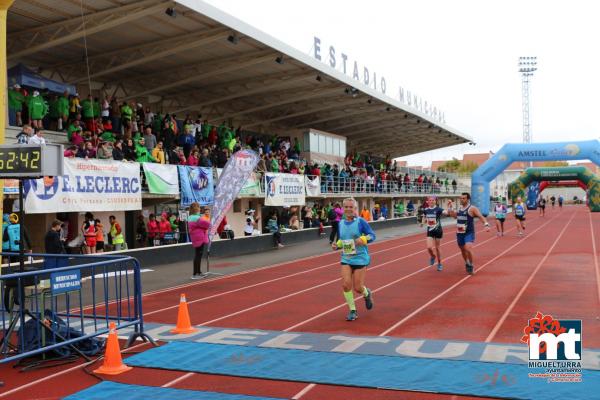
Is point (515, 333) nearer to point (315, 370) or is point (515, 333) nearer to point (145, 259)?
point (315, 370)

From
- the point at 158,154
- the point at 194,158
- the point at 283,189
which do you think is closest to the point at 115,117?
the point at 158,154

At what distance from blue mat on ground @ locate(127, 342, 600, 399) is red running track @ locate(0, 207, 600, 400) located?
22cm

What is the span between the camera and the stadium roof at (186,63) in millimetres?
17859

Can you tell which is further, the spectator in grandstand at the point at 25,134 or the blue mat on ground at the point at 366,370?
the spectator in grandstand at the point at 25,134

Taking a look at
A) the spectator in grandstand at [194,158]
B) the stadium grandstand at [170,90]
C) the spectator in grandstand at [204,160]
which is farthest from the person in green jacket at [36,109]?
the spectator in grandstand at [204,160]

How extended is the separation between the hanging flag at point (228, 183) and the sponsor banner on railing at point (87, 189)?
4.08 meters

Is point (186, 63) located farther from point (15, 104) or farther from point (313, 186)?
point (313, 186)

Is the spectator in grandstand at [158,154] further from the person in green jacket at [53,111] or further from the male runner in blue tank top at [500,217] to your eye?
the male runner in blue tank top at [500,217]

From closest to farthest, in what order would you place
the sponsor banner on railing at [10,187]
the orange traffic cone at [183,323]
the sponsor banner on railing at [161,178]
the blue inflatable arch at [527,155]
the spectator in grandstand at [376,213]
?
1. the orange traffic cone at [183,323]
2. the sponsor banner on railing at [10,187]
3. the sponsor banner on railing at [161,178]
4. the blue inflatable arch at [527,155]
5. the spectator in grandstand at [376,213]

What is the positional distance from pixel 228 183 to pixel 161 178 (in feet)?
18.2

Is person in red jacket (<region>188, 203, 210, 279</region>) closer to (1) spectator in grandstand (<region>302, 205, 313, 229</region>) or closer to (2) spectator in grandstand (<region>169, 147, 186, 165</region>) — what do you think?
(2) spectator in grandstand (<region>169, 147, 186, 165</region>)

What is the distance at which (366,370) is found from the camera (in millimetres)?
6223

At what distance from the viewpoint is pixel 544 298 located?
34.6 ft

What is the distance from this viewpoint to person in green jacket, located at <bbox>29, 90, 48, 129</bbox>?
17.0 m
